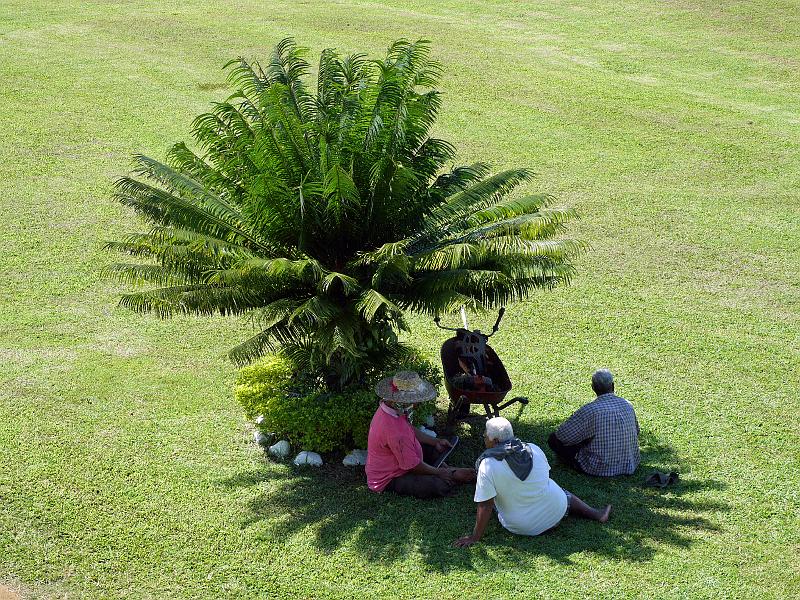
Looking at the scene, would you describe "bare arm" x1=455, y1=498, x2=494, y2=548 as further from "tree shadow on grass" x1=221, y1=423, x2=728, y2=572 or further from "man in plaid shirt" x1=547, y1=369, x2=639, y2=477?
"man in plaid shirt" x1=547, y1=369, x2=639, y2=477

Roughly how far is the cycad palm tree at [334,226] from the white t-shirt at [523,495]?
1.54 m

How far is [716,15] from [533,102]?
8352mm

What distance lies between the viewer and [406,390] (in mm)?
9523

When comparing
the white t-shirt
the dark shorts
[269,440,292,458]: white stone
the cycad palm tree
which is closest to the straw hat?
the cycad palm tree

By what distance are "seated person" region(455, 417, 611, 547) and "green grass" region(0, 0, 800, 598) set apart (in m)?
0.18

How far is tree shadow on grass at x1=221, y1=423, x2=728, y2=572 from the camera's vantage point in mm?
8922

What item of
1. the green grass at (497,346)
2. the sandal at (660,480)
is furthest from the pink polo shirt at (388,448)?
the sandal at (660,480)

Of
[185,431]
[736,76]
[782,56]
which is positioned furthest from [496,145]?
[185,431]

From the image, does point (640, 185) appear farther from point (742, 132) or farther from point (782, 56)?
point (782, 56)

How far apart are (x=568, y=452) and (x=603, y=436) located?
18.1 inches

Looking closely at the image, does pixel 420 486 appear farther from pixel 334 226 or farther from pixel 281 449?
pixel 334 226

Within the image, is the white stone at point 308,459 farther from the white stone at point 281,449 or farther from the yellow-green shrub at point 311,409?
the white stone at point 281,449

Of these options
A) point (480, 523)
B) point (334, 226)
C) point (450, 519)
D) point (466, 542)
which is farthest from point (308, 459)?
point (334, 226)

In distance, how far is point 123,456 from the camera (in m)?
10.5
